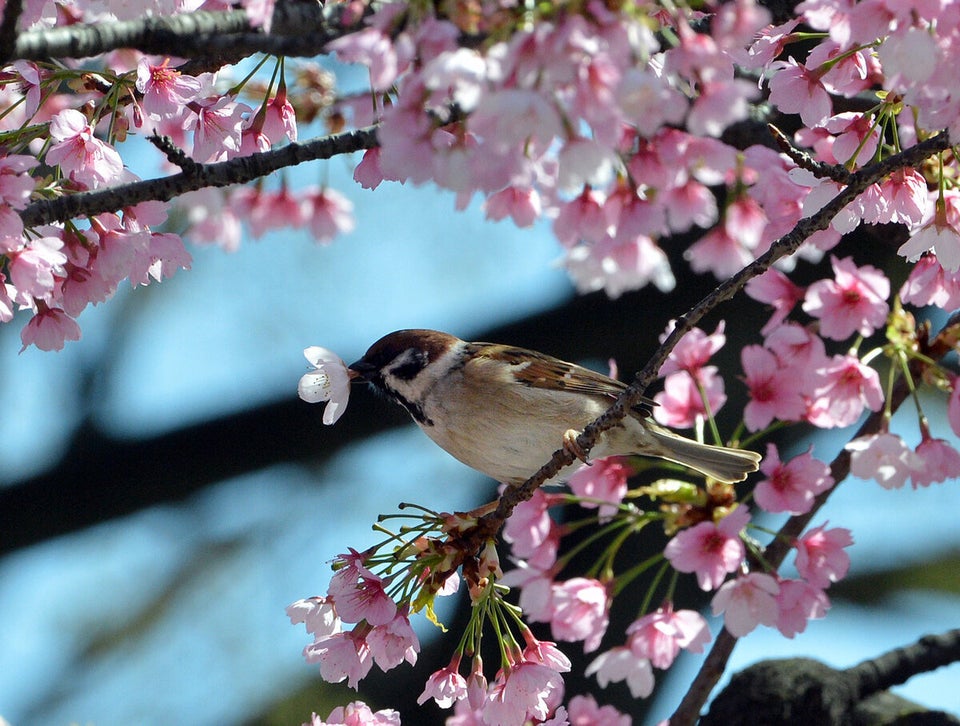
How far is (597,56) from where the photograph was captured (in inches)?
42.4

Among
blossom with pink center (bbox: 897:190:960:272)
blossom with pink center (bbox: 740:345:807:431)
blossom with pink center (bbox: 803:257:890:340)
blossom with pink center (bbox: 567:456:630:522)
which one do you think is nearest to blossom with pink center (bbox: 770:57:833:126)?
blossom with pink center (bbox: 897:190:960:272)

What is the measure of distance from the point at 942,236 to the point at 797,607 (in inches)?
33.6

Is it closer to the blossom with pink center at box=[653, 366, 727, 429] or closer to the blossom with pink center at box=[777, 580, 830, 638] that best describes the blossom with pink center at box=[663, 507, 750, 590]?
the blossom with pink center at box=[777, 580, 830, 638]

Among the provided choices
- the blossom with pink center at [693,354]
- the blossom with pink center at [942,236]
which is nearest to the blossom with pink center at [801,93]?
the blossom with pink center at [942,236]

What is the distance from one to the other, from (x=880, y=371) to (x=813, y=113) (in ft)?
4.49

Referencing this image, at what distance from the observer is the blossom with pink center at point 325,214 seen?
4160mm

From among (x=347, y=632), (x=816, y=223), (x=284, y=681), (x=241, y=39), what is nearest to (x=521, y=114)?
(x=241, y=39)

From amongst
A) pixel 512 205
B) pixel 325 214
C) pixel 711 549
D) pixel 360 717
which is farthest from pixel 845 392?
pixel 325 214

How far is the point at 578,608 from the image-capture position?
8.04 feet

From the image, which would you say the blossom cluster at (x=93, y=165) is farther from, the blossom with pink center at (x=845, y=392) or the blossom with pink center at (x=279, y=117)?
the blossom with pink center at (x=845, y=392)

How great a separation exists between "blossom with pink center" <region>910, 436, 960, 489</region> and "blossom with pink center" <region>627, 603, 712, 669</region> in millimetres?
556

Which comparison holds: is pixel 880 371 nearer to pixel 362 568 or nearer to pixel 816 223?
pixel 816 223

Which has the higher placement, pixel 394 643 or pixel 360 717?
pixel 394 643

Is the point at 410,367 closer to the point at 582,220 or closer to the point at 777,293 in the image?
the point at 777,293
